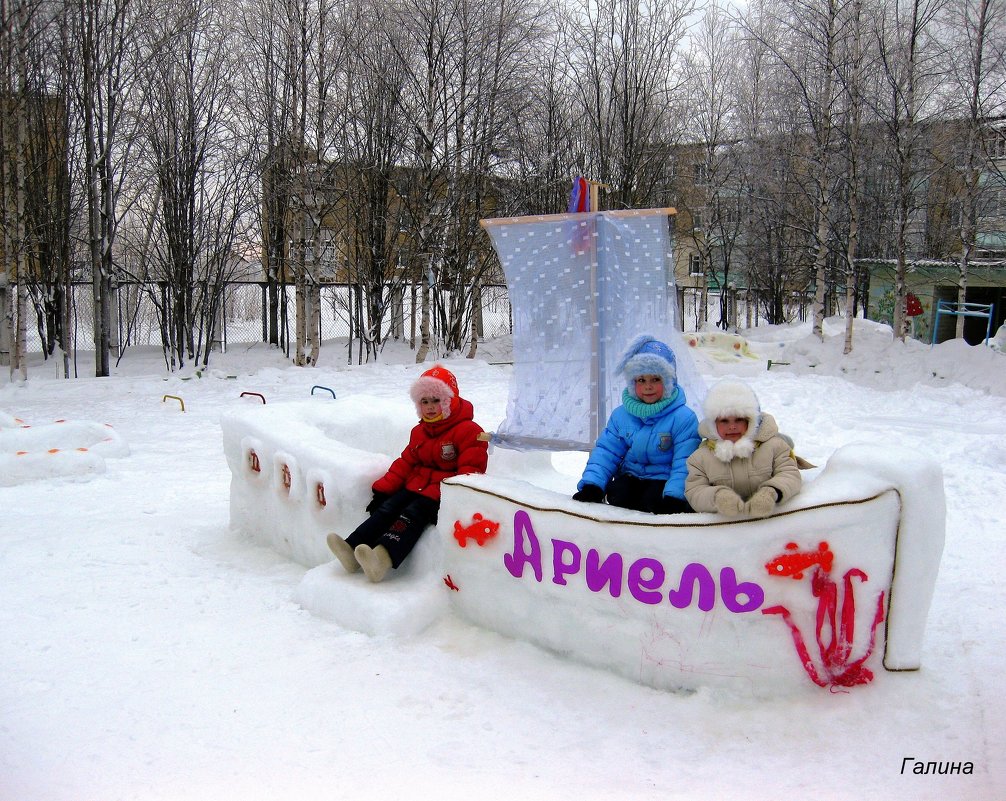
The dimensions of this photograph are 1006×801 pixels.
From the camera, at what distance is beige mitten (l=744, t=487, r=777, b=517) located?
308 centimetres

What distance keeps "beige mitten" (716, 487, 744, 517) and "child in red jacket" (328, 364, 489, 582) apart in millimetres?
1497

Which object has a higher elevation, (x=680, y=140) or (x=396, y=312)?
(x=680, y=140)

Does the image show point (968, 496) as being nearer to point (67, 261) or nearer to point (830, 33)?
point (830, 33)

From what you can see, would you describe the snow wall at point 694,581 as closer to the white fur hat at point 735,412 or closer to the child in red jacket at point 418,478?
the child in red jacket at point 418,478

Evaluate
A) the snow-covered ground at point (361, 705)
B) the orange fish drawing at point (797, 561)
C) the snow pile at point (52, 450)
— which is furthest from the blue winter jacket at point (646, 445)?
the snow pile at point (52, 450)

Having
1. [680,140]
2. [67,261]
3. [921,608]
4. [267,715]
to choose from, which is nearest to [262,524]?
[267,715]

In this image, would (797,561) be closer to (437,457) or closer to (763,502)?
(763,502)

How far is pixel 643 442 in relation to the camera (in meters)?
3.85

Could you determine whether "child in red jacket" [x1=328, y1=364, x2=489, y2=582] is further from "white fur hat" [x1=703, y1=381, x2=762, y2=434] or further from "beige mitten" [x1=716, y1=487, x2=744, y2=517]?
"beige mitten" [x1=716, y1=487, x2=744, y2=517]

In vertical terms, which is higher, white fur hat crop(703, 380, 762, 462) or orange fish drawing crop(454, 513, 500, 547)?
white fur hat crop(703, 380, 762, 462)

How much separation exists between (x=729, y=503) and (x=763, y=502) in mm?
126

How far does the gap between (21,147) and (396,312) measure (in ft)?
24.7

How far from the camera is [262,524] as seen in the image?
17.2 feet

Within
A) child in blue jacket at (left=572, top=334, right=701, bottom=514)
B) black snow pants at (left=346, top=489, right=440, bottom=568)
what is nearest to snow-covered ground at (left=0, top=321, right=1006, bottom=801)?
black snow pants at (left=346, top=489, right=440, bottom=568)
